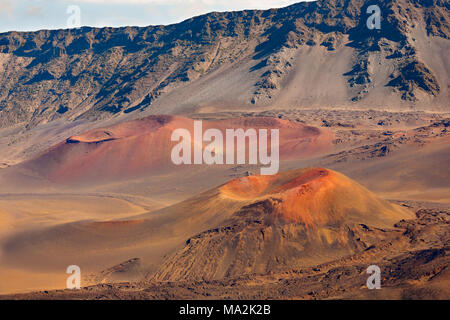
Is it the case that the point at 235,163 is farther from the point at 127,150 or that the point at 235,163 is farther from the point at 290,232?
the point at 290,232

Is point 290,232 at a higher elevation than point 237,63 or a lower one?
lower

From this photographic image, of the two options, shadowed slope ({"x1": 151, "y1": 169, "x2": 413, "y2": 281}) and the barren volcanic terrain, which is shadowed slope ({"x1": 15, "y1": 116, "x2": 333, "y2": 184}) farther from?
shadowed slope ({"x1": 151, "y1": 169, "x2": 413, "y2": 281})

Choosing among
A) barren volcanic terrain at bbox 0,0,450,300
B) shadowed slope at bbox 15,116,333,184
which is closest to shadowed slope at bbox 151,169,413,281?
barren volcanic terrain at bbox 0,0,450,300

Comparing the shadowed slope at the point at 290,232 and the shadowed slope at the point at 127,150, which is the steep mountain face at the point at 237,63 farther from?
the shadowed slope at the point at 290,232

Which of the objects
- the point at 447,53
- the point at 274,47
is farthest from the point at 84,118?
the point at 447,53

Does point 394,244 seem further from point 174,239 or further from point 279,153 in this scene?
point 279,153

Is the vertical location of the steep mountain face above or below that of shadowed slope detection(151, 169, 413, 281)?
above

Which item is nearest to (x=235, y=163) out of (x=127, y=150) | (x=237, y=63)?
(x=127, y=150)

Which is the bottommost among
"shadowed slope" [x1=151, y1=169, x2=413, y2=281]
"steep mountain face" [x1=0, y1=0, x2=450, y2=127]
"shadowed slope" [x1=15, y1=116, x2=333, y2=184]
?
"shadowed slope" [x1=151, y1=169, x2=413, y2=281]
